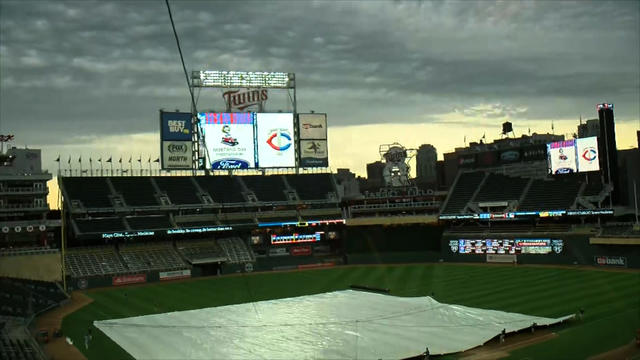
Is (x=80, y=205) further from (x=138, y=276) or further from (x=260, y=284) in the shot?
(x=260, y=284)

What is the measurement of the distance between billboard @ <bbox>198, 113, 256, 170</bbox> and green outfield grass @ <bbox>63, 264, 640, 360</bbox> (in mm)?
15053

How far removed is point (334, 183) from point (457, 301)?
38.9m

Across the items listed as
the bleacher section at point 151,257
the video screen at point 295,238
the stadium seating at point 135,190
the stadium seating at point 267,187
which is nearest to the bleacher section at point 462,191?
the video screen at point 295,238

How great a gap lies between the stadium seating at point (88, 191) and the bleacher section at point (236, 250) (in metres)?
12.8

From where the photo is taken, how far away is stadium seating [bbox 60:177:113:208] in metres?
60.3

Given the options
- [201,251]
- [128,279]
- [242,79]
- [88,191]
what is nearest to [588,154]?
[242,79]

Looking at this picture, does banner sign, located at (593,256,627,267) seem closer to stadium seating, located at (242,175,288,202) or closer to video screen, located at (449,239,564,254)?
video screen, located at (449,239,564,254)

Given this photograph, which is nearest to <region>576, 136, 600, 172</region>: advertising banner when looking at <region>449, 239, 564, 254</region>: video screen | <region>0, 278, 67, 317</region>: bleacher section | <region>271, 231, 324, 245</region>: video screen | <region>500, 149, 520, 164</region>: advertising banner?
<region>449, 239, 564, 254</region>: video screen

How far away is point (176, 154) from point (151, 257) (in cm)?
1320

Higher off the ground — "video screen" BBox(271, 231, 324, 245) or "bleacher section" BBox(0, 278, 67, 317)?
"video screen" BBox(271, 231, 324, 245)

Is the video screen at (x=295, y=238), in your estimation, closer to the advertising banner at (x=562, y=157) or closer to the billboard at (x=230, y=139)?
the billboard at (x=230, y=139)

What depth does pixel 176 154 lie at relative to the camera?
65.4 m

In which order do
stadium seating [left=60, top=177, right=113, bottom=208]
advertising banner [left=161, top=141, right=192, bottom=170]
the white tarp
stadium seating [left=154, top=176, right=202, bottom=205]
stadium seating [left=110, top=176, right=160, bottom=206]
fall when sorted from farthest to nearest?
stadium seating [left=154, top=176, right=202, bottom=205], advertising banner [left=161, top=141, right=192, bottom=170], stadium seating [left=110, top=176, right=160, bottom=206], stadium seating [left=60, top=177, right=113, bottom=208], the white tarp

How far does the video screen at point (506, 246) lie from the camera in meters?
53.2
